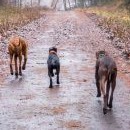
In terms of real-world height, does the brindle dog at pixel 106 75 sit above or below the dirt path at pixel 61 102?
above

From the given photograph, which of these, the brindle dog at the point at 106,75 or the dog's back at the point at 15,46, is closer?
the brindle dog at the point at 106,75

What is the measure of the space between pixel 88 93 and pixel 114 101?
900 mm

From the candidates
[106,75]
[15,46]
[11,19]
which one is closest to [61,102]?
[106,75]

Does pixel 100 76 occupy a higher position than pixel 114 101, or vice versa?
pixel 100 76

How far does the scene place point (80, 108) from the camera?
9.36 metres

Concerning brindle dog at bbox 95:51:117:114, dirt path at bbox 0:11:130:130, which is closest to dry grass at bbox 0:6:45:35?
dirt path at bbox 0:11:130:130

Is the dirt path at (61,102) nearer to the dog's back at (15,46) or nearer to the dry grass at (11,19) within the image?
the dog's back at (15,46)

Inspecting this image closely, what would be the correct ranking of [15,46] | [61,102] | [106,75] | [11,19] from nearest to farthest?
[106,75] < [61,102] < [15,46] < [11,19]

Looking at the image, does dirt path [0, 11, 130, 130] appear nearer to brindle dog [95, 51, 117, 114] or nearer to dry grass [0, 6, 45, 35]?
brindle dog [95, 51, 117, 114]

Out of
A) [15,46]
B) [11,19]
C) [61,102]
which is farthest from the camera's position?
[11,19]

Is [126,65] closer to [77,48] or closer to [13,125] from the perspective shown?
[77,48]

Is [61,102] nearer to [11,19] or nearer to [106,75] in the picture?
[106,75]

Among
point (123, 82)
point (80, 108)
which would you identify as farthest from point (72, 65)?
point (80, 108)

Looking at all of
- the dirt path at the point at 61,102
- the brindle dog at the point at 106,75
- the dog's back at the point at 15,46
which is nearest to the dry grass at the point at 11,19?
the dirt path at the point at 61,102
